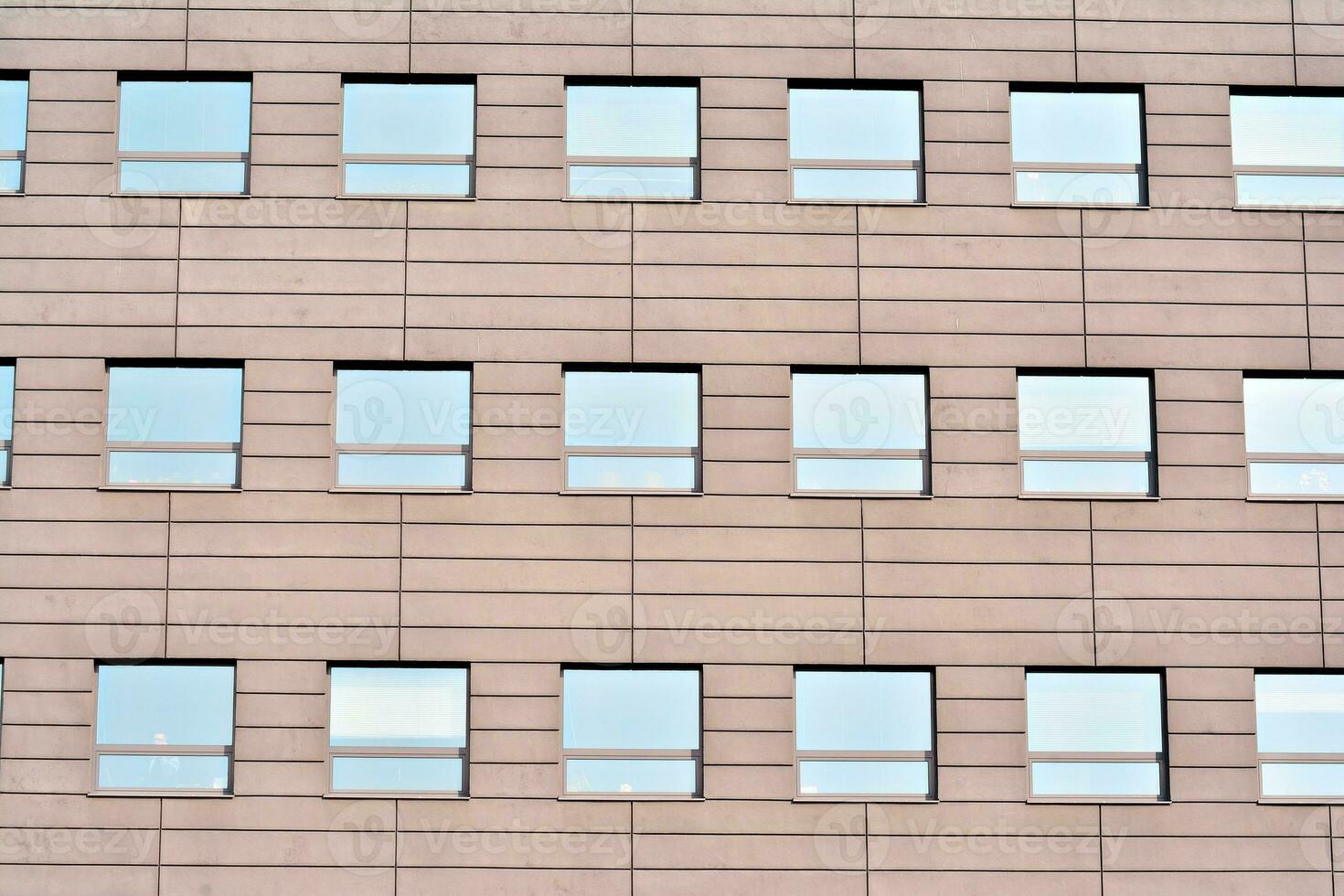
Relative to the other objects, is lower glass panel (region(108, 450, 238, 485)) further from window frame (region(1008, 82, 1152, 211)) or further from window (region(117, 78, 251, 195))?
window frame (region(1008, 82, 1152, 211))

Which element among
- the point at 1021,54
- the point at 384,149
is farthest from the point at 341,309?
the point at 1021,54

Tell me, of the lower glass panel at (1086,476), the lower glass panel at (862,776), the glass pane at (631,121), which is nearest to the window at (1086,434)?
the lower glass panel at (1086,476)

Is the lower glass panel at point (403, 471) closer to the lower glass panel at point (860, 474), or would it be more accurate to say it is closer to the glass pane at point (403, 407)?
the glass pane at point (403, 407)

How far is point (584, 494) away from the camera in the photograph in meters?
13.5

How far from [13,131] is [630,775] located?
1041 centimetres

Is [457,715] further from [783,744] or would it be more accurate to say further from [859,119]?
[859,119]

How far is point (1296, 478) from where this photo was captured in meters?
13.9

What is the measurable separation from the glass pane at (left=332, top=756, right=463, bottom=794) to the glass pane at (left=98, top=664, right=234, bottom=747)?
4.30 feet

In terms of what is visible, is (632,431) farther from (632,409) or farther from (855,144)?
(855,144)

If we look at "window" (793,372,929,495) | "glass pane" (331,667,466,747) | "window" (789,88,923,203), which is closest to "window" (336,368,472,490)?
"glass pane" (331,667,466,747)

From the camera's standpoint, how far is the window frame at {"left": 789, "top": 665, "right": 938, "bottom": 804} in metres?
13.2

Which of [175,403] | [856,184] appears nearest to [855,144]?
[856,184]

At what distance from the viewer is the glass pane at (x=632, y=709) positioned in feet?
43.7

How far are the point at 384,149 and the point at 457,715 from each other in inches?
262
